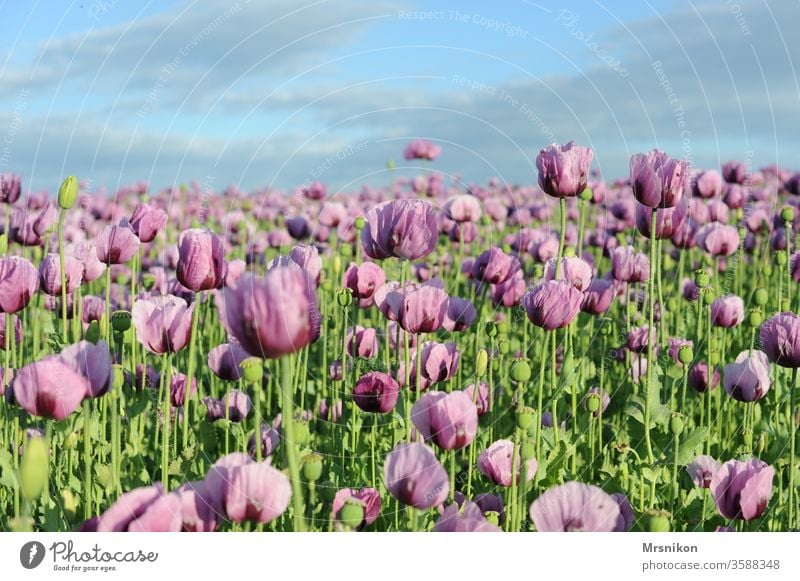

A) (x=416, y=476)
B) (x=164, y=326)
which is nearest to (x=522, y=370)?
(x=416, y=476)

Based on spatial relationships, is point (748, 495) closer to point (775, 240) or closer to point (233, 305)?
point (233, 305)

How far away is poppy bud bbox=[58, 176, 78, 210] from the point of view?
7.28 feet

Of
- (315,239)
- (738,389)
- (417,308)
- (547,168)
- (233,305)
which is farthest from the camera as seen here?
Result: (315,239)

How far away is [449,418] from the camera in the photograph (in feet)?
6.35

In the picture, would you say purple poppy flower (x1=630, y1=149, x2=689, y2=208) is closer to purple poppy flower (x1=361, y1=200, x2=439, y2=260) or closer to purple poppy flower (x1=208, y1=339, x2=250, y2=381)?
purple poppy flower (x1=361, y1=200, x2=439, y2=260)

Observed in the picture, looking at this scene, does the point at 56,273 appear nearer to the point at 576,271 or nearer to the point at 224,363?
the point at 224,363

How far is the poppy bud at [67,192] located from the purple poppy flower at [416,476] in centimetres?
113

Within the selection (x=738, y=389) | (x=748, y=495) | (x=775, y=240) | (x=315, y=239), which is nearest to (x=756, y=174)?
(x=775, y=240)

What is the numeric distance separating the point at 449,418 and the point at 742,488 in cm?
74

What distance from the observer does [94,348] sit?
1861 millimetres

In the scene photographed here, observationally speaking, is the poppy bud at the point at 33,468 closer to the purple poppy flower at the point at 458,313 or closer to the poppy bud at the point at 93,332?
the poppy bud at the point at 93,332

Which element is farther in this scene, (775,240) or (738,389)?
(775,240)
